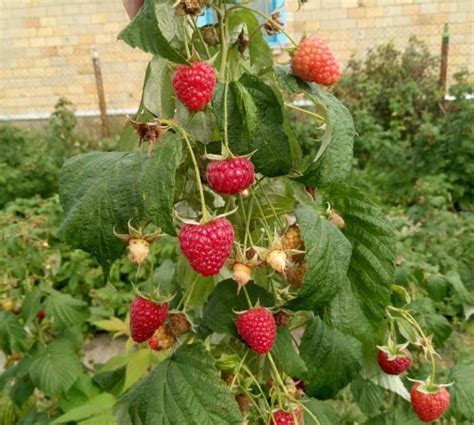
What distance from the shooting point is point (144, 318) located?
803mm

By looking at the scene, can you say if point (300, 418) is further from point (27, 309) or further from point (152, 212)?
A: point (27, 309)

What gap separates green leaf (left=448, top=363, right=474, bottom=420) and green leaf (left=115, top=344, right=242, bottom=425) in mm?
595

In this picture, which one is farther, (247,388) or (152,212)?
(247,388)

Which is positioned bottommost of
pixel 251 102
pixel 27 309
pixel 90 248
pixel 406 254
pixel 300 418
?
pixel 406 254

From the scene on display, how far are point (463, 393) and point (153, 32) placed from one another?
3.08ft

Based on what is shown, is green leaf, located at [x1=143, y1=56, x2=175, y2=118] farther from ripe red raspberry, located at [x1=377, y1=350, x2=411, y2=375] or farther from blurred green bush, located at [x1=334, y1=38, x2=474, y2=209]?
blurred green bush, located at [x1=334, y1=38, x2=474, y2=209]

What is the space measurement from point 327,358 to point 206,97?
1.71 ft

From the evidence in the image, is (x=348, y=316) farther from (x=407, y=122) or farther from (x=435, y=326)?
(x=407, y=122)

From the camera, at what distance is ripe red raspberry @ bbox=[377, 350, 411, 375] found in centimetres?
102

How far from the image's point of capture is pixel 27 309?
1.55 metres

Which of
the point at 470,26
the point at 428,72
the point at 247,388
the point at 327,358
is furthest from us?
the point at 470,26

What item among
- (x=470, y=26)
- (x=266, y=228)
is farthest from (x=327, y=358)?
Result: (x=470, y=26)

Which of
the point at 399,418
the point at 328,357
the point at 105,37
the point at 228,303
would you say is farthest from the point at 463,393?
the point at 105,37

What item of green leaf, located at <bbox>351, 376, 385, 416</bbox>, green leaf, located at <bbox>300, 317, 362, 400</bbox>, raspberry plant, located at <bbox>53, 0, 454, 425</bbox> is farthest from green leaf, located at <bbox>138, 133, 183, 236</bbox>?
green leaf, located at <bbox>351, 376, 385, 416</bbox>
